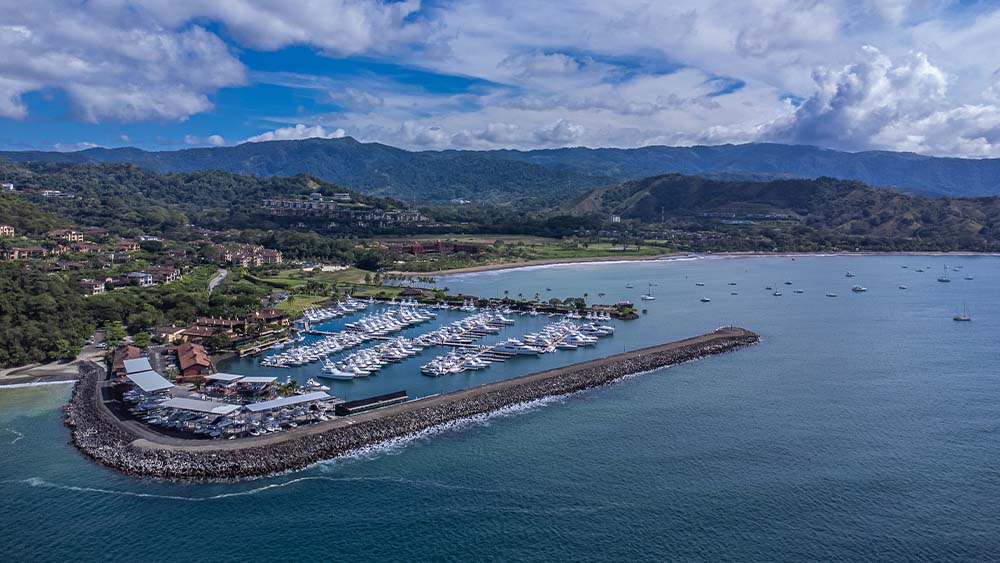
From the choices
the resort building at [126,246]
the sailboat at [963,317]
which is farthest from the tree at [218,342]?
the sailboat at [963,317]

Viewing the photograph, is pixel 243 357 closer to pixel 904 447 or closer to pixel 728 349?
pixel 728 349

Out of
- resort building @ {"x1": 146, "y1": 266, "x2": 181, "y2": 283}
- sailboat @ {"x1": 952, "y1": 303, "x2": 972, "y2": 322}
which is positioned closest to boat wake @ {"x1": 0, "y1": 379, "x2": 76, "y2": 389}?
resort building @ {"x1": 146, "y1": 266, "x2": 181, "y2": 283}

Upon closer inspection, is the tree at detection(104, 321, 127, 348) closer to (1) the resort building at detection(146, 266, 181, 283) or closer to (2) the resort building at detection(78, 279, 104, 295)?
(2) the resort building at detection(78, 279, 104, 295)

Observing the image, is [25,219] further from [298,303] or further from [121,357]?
[121,357]

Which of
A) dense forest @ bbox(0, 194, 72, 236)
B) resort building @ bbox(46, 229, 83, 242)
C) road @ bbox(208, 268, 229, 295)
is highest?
dense forest @ bbox(0, 194, 72, 236)

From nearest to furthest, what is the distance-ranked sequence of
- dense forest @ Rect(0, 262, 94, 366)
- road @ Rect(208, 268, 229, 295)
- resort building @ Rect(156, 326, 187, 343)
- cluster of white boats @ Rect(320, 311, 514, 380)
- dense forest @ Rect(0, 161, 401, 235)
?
dense forest @ Rect(0, 262, 94, 366) → cluster of white boats @ Rect(320, 311, 514, 380) → resort building @ Rect(156, 326, 187, 343) → road @ Rect(208, 268, 229, 295) → dense forest @ Rect(0, 161, 401, 235)

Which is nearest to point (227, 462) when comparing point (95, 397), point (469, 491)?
point (469, 491)

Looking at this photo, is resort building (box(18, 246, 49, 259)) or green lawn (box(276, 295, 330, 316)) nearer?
green lawn (box(276, 295, 330, 316))

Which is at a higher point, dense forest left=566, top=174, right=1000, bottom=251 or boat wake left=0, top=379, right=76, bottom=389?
dense forest left=566, top=174, right=1000, bottom=251
